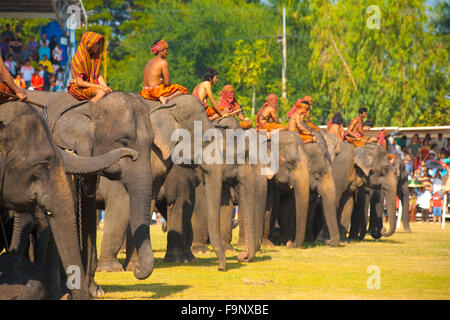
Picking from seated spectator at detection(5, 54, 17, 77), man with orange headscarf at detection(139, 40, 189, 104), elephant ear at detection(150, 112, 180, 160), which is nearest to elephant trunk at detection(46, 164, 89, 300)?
elephant ear at detection(150, 112, 180, 160)

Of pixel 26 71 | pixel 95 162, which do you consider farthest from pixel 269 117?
pixel 26 71

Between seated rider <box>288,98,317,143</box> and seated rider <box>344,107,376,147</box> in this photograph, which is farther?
seated rider <box>344,107,376,147</box>

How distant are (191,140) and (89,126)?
122 inches

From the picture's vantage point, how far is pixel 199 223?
16844 mm

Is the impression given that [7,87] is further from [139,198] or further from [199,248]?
[199,248]

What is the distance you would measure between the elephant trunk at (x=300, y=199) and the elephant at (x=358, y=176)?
96.6 inches

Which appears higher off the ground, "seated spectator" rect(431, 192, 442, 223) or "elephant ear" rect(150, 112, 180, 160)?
"elephant ear" rect(150, 112, 180, 160)

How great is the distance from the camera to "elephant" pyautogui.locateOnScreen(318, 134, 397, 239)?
2073 centimetres

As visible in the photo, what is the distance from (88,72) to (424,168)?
24.3 m

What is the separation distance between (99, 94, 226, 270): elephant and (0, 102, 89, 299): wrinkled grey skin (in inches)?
168

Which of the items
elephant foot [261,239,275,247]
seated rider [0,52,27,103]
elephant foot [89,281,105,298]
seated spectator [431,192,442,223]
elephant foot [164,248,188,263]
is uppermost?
seated rider [0,52,27,103]

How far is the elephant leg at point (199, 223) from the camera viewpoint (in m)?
16.7

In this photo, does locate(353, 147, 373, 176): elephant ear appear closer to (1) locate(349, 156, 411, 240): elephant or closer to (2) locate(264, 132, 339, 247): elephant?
(1) locate(349, 156, 411, 240): elephant
